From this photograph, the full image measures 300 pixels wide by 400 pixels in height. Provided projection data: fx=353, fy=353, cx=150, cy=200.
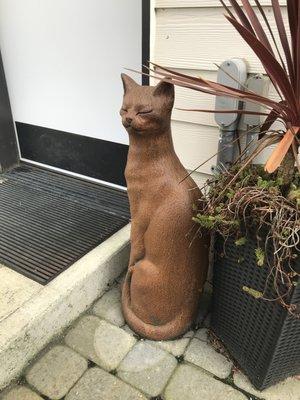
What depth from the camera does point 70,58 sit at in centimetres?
260

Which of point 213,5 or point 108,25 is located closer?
point 213,5

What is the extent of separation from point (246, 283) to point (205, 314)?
572mm

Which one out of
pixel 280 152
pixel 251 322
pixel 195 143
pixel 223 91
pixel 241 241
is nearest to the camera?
pixel 280 152

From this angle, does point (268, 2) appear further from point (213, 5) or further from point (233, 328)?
point (233, 328)

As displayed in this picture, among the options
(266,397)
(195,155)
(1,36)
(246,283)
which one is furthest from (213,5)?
(1,36)

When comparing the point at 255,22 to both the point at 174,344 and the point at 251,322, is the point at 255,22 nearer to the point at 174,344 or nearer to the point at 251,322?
the point at 251,322

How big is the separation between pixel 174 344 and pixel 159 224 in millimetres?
656

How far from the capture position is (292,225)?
1129mm

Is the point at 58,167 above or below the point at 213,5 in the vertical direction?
below

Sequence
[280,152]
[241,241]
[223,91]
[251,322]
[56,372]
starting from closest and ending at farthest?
[280,152] → [223,91] → [241,241] → [251,322] → [56,372]

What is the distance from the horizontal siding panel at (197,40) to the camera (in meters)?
1.62

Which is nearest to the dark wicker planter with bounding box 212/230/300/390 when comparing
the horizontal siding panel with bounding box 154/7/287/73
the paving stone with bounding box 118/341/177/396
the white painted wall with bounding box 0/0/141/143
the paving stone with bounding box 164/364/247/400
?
the paving stone with bounding box 164/364/247/400

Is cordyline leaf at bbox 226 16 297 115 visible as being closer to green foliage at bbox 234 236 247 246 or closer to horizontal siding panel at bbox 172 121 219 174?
green foliage at bbox 234 236 247 246

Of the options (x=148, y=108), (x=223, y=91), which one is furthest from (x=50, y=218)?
(x=223, y=91)
